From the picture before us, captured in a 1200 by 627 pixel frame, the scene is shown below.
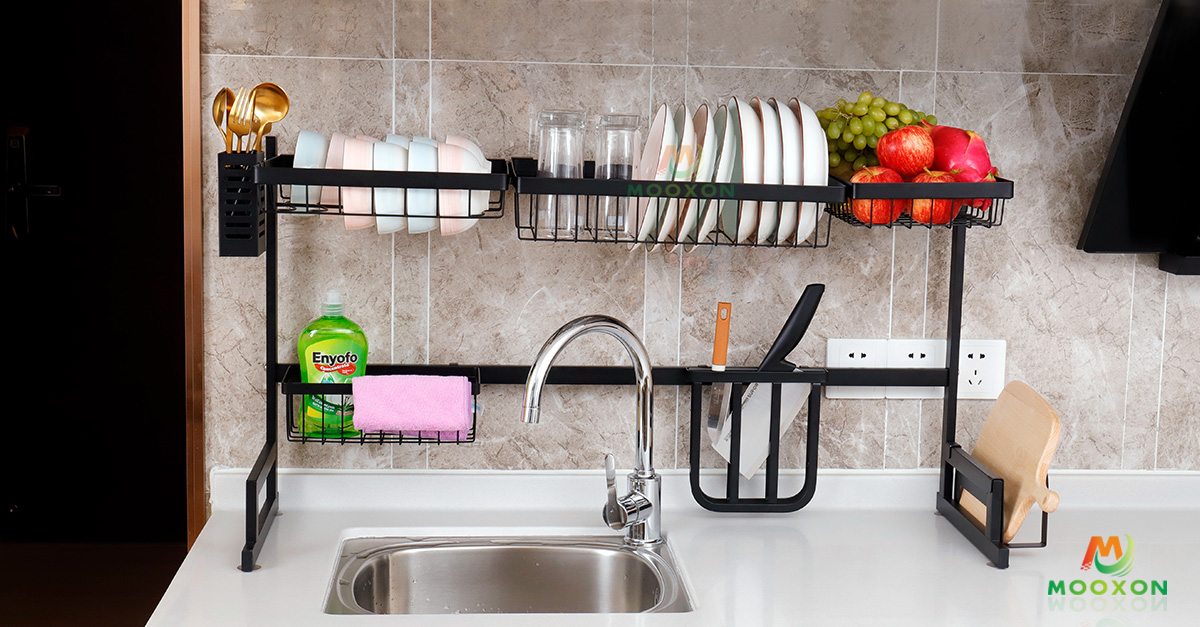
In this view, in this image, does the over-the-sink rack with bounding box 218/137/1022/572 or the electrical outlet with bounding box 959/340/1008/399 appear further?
the electrical outlet with bounding box 959/340/1008/399

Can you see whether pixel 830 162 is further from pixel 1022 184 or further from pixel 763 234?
pixel 1022 184

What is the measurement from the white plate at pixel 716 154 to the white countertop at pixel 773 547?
0.45 m

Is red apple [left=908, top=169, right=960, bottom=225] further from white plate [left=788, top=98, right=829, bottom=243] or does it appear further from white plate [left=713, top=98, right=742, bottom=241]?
white plate [left=713, top=98, right=742, bottom=241]

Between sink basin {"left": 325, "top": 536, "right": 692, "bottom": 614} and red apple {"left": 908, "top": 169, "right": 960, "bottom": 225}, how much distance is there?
0.61 meters

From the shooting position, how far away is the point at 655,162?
1289 mm

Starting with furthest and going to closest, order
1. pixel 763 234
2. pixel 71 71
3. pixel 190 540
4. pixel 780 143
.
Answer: pixel 71 71 → pixel 190 540 → pixel 763 234 → pixel 780 143

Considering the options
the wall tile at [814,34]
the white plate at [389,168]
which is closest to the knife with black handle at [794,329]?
the wall tile at [814,34]

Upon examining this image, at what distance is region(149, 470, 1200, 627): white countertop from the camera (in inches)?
46.2

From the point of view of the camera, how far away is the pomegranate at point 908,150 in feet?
4.21

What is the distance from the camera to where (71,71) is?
2385 millimetres

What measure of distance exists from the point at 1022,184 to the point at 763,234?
1.57 ft

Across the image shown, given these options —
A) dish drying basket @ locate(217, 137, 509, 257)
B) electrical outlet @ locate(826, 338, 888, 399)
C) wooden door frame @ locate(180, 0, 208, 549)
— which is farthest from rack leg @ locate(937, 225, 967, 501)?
wooden door frame @ locate(180, 0, 208, 549)

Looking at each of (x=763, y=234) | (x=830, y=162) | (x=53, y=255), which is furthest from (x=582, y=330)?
(x=53, y=255)

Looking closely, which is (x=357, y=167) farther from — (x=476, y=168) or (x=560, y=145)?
(x=560, y=145)
